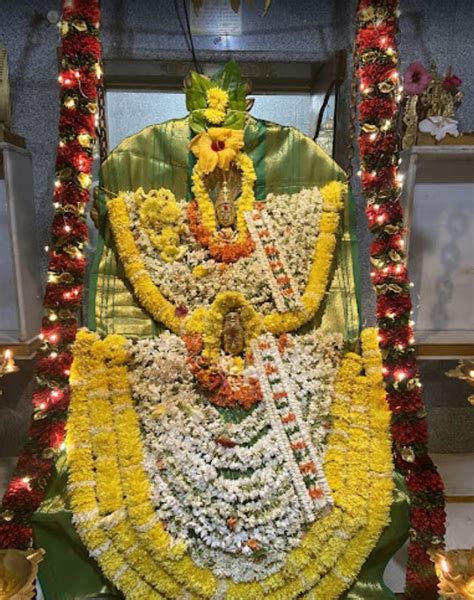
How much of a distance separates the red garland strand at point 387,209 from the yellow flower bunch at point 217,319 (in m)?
0.64

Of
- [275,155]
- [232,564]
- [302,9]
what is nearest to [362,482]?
[232,564]

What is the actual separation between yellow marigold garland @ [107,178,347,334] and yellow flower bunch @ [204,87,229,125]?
1.52 feet

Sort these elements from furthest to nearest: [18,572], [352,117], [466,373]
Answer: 1. [352,117]
2. [466,373]
3. [18,572]

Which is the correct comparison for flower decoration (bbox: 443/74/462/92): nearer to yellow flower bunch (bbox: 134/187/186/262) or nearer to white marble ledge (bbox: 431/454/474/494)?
yellow flower bunch (bbox: 134/187/186/262)

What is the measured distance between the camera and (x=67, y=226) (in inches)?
97.8

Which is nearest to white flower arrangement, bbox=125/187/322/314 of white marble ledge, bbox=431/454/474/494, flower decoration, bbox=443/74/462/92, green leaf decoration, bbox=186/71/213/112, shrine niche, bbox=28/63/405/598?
shrine niche, bbox=28/63/405/598

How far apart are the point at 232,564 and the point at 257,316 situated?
3.66 feet

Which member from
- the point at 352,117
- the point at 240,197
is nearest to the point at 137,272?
the point at 240,197

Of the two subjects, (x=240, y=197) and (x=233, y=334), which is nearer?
(x=233, y=334)

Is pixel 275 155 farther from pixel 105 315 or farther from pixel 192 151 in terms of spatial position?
pixel 105 315

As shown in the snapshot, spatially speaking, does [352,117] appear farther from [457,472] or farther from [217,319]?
[457,472]

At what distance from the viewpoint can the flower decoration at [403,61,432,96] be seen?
2930 millimetres

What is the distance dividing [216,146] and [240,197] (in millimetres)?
291

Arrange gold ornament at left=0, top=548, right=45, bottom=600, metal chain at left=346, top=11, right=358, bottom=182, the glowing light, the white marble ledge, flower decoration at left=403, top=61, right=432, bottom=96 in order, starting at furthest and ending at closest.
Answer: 1. the white marble ledge
2. flower decoration at left=403, top=61, right=432, bottom=96
3. metal chain at left=346, top=11, right=358, bottom=182
4. the glowing light
5. gold ornament at left=0, top=548, right=45, bottom=600
